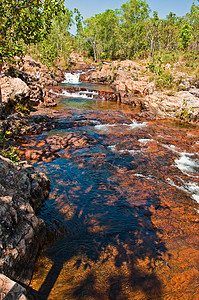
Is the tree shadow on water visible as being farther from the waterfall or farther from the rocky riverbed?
the waterfall

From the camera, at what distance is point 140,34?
57281 mm

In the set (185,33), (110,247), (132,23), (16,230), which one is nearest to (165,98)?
(110,247)

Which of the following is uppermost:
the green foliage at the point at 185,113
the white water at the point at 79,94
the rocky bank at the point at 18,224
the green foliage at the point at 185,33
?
the green foliage at the point at 185,33

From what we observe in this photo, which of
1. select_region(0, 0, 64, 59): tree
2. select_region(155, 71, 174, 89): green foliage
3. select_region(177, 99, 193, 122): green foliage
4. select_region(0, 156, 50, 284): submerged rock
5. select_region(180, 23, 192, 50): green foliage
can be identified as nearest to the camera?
select_region(0, 156, 50, 284): submerged rock

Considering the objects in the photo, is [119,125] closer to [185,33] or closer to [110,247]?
[110,247]

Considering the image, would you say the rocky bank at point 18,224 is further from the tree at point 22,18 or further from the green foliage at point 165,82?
the green foliage at point 165,82

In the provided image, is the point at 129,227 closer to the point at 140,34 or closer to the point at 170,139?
the point at 170,139

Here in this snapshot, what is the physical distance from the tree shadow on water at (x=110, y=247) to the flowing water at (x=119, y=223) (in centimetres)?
2

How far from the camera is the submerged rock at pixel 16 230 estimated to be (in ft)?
11.4

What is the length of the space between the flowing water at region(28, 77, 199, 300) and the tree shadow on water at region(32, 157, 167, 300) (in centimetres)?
2

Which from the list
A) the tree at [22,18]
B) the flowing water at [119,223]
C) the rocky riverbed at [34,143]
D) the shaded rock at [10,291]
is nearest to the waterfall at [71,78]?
the rocky riverbed at [34,143]

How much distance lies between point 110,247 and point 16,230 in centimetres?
267

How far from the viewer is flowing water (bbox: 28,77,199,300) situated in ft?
13.6

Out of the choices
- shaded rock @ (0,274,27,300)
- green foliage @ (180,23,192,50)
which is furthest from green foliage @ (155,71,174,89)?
shaded rock @ (0,274,27,300)
